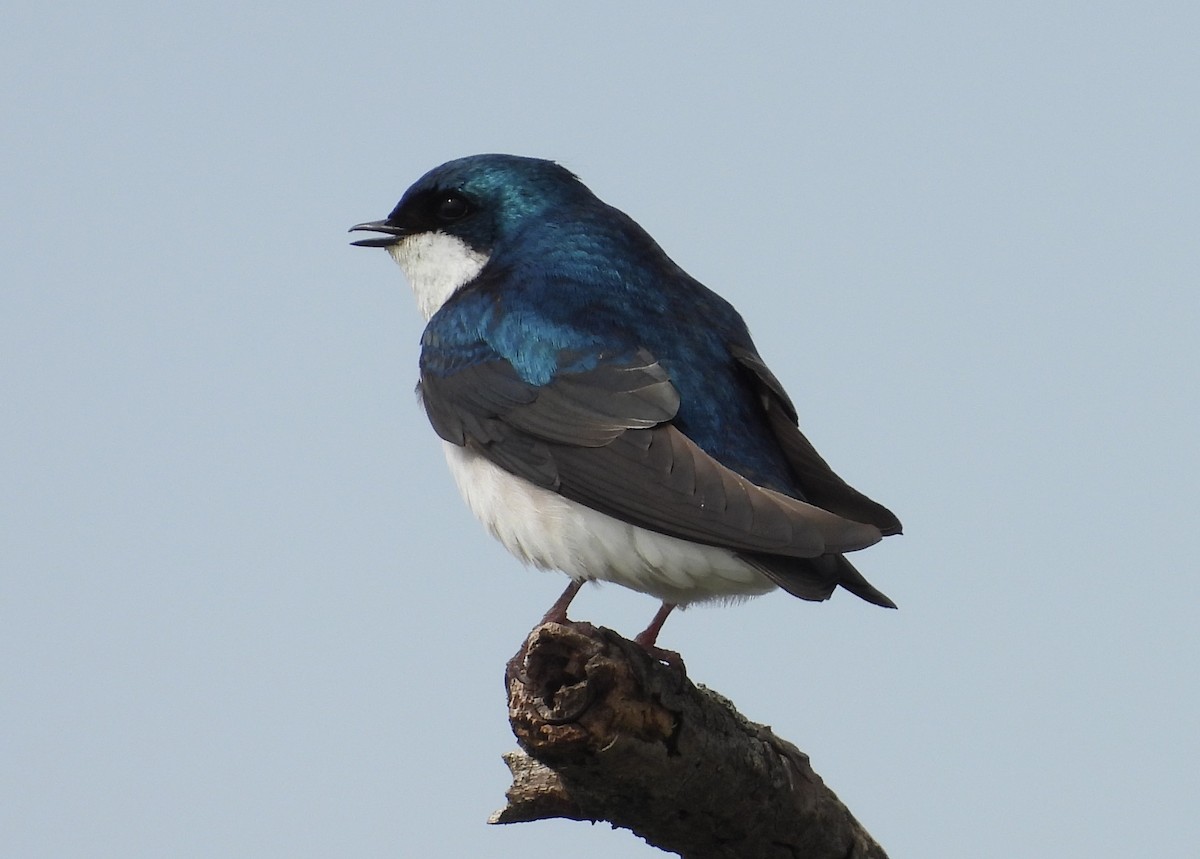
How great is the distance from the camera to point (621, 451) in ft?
15.7

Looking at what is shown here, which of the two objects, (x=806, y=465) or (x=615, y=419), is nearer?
(x=615, y=419)

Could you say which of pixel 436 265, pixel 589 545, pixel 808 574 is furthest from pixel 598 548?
pixel 436 265

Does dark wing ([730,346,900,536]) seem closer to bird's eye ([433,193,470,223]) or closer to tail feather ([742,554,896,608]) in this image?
tail feather ([742,554,896,608])

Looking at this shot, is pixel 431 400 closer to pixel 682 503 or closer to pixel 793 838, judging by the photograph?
pixel 682 503

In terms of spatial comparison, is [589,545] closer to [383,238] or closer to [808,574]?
[808,574]

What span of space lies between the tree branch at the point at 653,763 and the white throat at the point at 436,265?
204cm

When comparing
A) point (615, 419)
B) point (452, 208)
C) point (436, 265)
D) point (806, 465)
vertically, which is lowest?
point (615, 419)

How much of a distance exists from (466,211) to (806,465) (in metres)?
1.78

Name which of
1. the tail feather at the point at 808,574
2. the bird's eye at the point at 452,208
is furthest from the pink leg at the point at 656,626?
the bird's eye at the point at 452,208

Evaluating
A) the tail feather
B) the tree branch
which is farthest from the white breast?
the tree branch

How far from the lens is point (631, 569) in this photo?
4.81 metres

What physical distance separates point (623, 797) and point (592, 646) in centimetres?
50

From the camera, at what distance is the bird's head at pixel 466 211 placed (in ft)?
19.7

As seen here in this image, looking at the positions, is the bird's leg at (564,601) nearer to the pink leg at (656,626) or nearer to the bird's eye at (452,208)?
the pink leg at (656,626)
